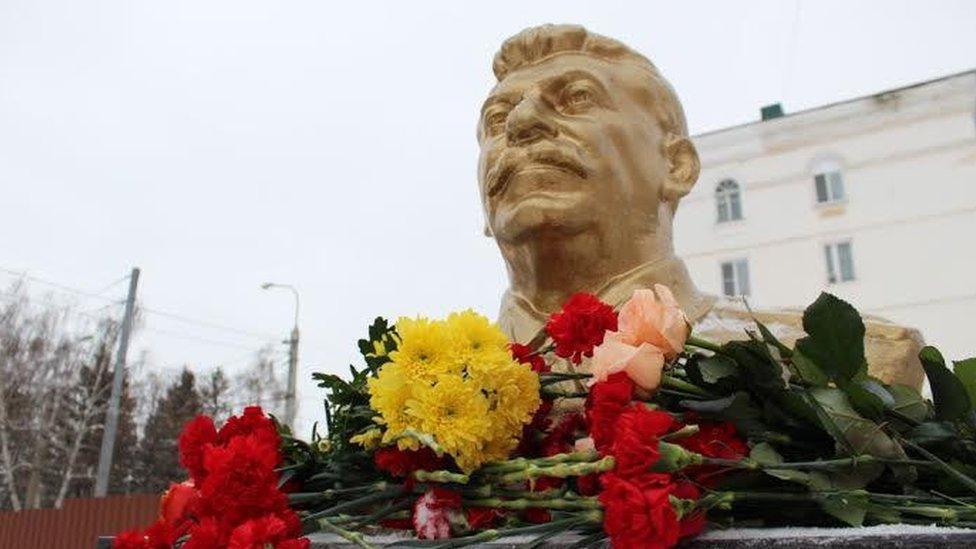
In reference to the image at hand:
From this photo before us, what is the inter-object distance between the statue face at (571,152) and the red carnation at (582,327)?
3.68ft

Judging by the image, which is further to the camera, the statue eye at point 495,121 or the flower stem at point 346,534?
the statue eye at point 495,121

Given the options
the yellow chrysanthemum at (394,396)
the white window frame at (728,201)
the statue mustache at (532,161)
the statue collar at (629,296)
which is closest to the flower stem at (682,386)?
the yellow chrysanthemum at (394,396)

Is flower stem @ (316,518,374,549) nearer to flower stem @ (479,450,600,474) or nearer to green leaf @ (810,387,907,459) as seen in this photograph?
flower stem @ (479,450,600,474)

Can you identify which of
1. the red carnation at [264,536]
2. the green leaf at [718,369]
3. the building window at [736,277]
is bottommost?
the red carnation at [264,536]

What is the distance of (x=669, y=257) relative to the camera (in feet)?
9.29

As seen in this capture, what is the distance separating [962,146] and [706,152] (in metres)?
4.20

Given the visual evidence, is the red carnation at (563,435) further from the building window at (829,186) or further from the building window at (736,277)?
the building window at (829,186)

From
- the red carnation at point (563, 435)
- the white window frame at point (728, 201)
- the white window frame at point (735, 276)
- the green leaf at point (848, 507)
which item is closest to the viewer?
the green leaf at point (848, 507)

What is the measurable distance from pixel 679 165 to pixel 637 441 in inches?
75.9

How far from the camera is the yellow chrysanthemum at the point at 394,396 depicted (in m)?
1.44

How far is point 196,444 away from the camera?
160 centimetres

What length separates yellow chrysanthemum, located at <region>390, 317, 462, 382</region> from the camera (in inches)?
57.5

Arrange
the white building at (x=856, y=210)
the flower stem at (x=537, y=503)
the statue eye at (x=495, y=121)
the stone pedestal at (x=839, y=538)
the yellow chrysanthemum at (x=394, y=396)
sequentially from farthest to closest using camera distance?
the white building at (x=856, y=210) < the statue eye at (x=495, y=121) < the yellow chrysanthemum at (x=394, y=396) < the flower stem at (x=537, y=503) < the stone pedestal at (x=839, y=538)

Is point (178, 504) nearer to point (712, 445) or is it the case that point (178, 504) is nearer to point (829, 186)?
point (712, 445)
